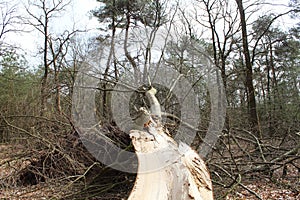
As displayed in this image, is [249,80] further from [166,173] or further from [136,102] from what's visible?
[166,173]

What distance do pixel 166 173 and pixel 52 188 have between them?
57.3 inches

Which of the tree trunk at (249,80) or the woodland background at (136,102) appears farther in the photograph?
the tree trunk at (249,80)

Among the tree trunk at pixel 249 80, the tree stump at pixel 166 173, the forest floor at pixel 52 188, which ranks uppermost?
the tree trunk at pixel 249 80

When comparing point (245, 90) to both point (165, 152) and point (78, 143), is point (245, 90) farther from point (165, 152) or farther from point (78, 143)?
point (165, 152)

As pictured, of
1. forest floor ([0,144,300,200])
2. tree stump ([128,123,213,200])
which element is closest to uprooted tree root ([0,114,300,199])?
forest floor ([0,144,300,200])

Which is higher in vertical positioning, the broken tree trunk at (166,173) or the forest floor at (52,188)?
the broken tree trunk at (166,173)

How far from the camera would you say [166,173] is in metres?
1.87

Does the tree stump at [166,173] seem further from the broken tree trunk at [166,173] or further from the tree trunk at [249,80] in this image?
the tree trunk at [249,80]

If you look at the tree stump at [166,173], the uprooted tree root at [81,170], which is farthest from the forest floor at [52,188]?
the tree stump at [166,173]

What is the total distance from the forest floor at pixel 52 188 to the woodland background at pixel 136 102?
0.05ft

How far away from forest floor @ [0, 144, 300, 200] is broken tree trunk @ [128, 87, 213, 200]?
854 millimetres

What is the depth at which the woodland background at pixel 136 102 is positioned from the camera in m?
3.18

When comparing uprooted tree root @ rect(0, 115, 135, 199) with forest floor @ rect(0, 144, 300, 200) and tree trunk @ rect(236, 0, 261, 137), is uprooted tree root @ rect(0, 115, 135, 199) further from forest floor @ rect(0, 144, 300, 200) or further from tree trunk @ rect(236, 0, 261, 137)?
tree trunk @ rect(236, 0, 261, 137)

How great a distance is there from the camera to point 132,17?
7734 mm
